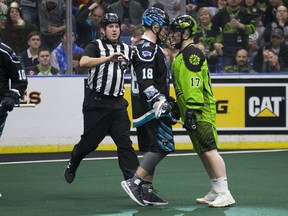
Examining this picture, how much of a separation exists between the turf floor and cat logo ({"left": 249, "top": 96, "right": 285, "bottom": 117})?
85 centimetres

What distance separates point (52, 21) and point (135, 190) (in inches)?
236

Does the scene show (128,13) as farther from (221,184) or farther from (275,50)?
(221,184)

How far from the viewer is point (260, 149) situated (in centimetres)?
1465

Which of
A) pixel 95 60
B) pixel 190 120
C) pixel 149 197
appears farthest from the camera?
pixel 95 60

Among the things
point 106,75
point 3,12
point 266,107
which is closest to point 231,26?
point 266,107

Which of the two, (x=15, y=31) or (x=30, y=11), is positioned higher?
(x=30, y=11)

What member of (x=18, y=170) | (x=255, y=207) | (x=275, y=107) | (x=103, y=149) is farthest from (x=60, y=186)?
(x=275, y=107)

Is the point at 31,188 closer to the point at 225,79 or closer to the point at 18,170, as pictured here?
the point at 18,170

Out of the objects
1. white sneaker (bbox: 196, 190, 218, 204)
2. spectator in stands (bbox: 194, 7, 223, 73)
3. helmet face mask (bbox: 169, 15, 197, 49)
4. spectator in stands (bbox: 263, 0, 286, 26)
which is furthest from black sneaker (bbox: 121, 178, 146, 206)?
spectator in stands (bbox: 263, 0, 286, 26)

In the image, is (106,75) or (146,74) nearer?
(146,74)

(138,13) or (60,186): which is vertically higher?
(138,13)

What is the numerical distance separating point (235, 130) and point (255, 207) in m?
5.80

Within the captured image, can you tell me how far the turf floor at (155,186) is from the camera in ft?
29.2

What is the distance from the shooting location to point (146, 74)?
29.6ft
